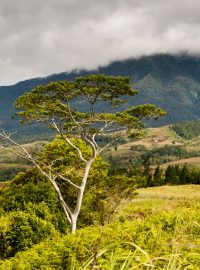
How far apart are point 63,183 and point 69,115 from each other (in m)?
7.81

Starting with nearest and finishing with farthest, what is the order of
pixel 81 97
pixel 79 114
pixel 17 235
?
pixel 17 235 < pixel 79 114 < pixel 81 97

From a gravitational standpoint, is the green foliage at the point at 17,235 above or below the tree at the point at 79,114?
below

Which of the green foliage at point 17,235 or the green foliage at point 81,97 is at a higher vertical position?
the green foliage at point 81,97

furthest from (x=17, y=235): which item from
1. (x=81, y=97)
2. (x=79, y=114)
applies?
(x=81, y=97)

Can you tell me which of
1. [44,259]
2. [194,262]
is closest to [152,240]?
[194,262]

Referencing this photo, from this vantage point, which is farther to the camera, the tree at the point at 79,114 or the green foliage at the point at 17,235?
the tree at the point at 79,114

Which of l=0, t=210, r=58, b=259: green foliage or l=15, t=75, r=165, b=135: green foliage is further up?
l=15, t=75, r=165, b=135: green foliage

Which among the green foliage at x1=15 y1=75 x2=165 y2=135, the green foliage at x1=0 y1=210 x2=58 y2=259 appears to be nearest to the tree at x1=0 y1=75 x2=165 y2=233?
the green foliage at x1=15 y1=75 x2=165 y2=135

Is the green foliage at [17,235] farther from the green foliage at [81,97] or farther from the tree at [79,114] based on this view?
the green foliage at [81,97]

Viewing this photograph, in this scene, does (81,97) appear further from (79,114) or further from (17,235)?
(17,235)

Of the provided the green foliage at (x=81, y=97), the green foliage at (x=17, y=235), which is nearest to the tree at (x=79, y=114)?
the green foliage at (x=81, y=97)

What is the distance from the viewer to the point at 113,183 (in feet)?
130

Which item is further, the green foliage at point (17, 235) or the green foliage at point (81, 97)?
the green foliage at point (81, 97)

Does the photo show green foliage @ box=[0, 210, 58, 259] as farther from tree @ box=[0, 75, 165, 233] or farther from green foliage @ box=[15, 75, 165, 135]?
green foliage @ box=[15, 75, 165, 135]
